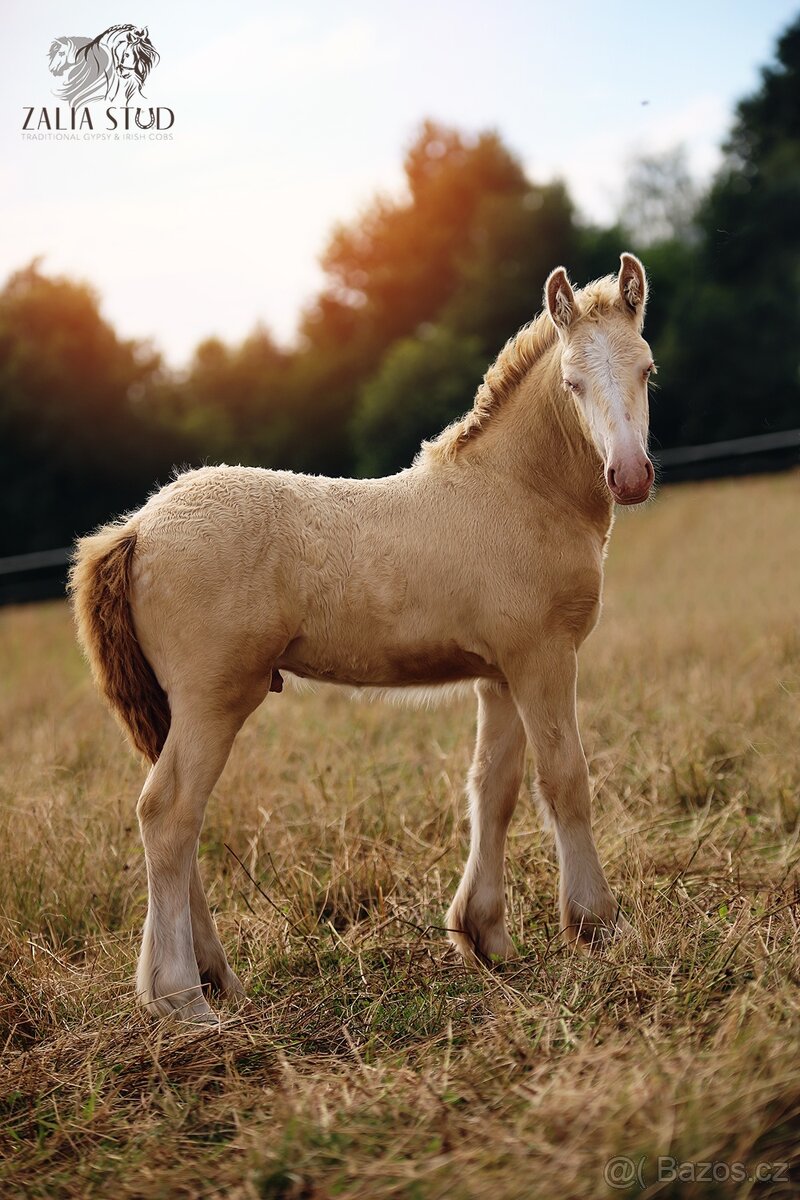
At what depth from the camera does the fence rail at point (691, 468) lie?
16359 millimetres

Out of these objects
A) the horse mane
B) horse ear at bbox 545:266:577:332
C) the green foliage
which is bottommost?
the horse mane

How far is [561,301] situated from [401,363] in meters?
15.5

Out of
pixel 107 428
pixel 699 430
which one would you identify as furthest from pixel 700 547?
pixel 107 428

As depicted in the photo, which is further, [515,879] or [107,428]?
[107,428]

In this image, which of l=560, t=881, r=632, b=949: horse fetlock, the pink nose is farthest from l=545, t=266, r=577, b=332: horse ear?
l=560, t=881, r=632, b=949: horse fetlock

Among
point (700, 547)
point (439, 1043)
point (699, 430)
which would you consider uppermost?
point (699, 430)

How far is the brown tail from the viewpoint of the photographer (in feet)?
11.1

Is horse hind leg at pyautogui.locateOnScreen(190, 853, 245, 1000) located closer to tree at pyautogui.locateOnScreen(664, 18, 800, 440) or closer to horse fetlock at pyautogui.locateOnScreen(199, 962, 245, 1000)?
horse fetlock at pyautogui.locateOnScreen(199, 962, 245, 1000)

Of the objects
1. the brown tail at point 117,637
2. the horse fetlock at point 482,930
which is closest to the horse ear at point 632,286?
the brown tail at point 117,637

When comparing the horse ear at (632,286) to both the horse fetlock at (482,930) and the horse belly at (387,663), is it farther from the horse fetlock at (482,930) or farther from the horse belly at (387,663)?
the horse fetlock at (482,930)

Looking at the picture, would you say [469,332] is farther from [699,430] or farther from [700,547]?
[700,547]

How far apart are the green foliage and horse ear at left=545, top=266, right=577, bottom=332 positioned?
13.5 meters

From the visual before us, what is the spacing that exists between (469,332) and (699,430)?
4.89m

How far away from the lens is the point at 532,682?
346 cm
